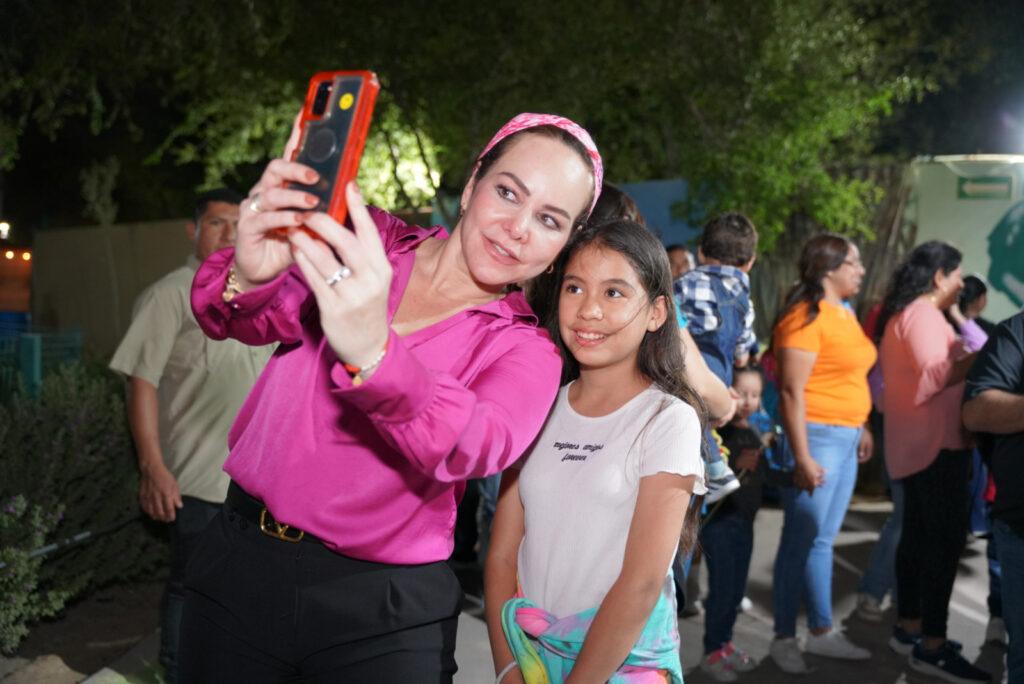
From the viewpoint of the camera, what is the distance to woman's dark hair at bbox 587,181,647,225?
2986 mm

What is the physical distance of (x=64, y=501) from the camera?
17.4 feet

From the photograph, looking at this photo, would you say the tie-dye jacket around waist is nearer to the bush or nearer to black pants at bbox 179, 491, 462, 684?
black pants at bbox 179, 491, 462, 684

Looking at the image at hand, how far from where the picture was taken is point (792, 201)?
1166 centimetres

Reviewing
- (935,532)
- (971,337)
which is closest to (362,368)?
(935,532)

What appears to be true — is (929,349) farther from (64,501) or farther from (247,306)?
(64,501)

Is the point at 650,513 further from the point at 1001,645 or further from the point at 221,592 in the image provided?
the point at 1001,645

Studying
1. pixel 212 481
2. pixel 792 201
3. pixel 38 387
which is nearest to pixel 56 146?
pixel 792 201

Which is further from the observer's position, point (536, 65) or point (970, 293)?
point (536, 65)

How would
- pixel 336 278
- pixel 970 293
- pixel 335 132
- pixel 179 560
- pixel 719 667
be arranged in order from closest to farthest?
1. pixel 336 278
2. pixel 335 132
3. pixel 179 560
4. pixel 719 667
5. pixel 970 293

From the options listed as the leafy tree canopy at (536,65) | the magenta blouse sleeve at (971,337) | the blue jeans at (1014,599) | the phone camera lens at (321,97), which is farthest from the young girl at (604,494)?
the leafy tree canopy at (536,65)

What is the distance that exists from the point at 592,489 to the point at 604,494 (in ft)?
0.11

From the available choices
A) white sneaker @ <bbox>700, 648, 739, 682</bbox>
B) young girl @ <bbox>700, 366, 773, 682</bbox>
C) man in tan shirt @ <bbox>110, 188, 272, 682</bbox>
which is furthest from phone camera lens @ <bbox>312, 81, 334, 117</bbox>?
white sneaker @ <bbox>700, 648, 739, 682</bbox>

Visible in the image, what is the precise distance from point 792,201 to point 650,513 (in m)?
9.99

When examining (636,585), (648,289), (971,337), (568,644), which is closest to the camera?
(636,585)
